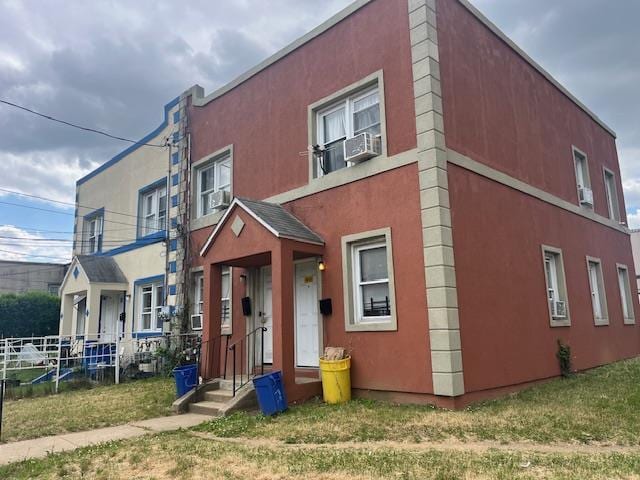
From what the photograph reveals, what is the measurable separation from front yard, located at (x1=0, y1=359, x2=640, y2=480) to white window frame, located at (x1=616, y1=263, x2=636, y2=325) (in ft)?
25.1

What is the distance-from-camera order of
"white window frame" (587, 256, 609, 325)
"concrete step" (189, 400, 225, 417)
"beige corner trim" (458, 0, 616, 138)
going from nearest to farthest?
"concrete step" (189, 400, 225, 417)
"beige corner trim" (458, 0, 616, 138)
"white window frame" (587, 256, 609, 325)

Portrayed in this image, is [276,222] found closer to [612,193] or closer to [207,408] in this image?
[207,408]

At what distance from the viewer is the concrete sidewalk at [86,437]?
248 inches

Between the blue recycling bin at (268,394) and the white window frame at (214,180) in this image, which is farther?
the white window frame at (214,180)

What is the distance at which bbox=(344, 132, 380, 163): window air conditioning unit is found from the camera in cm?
902

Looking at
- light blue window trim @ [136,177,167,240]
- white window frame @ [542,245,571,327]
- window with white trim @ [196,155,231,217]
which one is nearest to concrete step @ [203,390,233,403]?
window with white trim @ [196,155,231,217]

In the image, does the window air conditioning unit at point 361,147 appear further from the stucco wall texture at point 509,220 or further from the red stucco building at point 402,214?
the stucco wall texture at point 509,220

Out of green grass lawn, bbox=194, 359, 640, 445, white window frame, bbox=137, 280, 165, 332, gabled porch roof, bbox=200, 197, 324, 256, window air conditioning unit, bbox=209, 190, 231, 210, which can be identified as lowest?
green grass lawn, bbox=194, 359, 640, 445

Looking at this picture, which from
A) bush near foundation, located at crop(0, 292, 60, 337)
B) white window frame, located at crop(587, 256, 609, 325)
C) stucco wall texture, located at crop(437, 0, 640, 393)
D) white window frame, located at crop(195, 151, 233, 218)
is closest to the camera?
stucco wall texture, located at crop(437, 0, 640, 393)

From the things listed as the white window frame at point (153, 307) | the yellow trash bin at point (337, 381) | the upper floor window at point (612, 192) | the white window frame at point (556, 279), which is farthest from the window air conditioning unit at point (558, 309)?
the white window frame at point (153, 307)

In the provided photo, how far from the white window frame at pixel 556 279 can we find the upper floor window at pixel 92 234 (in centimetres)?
1483

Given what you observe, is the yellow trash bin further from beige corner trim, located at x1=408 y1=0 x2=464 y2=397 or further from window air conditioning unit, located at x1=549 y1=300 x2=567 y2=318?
Answer: window air conditioning unit, located at x1=549 y1=300 x2=567 y2=318

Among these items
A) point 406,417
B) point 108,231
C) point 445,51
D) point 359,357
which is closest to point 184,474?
point 406,417

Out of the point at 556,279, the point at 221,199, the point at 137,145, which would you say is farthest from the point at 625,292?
the point at 137,145
